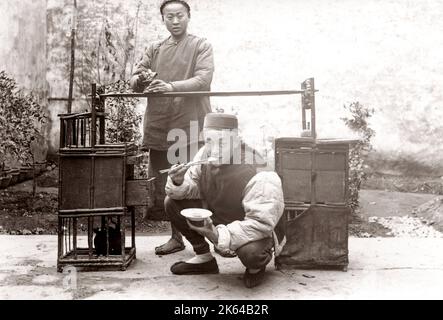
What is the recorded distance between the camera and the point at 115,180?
3445 millimetres

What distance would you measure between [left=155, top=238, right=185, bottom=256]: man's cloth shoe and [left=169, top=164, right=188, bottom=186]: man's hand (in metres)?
0.87

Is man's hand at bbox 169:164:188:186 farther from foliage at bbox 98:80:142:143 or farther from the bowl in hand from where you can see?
foliage at bbox 98:80:142:143

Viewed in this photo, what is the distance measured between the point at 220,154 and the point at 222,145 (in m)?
0.06

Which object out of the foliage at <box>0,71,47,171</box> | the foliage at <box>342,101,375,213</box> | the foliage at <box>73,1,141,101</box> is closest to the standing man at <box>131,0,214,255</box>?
the foliage at <box>0,71,47,171</box>

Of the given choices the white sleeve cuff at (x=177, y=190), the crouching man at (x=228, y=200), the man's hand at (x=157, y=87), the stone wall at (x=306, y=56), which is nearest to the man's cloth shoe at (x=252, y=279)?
the crouching man at (x=228, y=200)

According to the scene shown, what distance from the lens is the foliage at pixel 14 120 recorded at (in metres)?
5.98

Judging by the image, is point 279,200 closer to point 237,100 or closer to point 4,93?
A: point 4,93

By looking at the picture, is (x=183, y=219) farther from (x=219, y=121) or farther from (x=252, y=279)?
(x=219, y=121)

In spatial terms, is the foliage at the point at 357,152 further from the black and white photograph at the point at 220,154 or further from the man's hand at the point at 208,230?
the man's hand at the point at 208,230

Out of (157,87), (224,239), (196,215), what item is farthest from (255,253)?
(157,87)

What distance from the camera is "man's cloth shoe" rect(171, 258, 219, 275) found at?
3443 millimetres

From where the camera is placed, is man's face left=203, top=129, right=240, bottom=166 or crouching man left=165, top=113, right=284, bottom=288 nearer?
crouching man left=165, top=113, right=284, bottom=288
